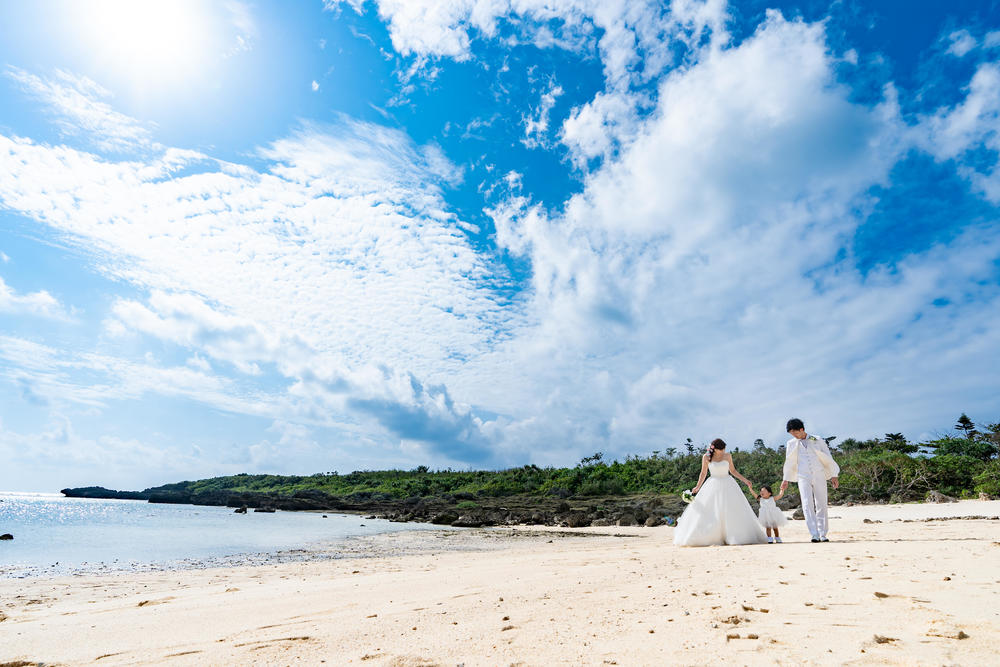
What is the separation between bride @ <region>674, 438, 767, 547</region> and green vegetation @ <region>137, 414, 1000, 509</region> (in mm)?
14844

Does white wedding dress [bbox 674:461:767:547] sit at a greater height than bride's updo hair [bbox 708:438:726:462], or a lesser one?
lesser

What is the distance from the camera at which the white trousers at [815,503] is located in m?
9.65

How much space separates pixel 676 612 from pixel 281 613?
3803mm

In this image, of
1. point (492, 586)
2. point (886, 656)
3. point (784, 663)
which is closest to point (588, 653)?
point (784, 663)

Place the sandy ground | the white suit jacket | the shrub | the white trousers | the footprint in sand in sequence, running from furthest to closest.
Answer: the shrub, the white suit jacket, the white trousers, the footprint in sand, the sandy ground

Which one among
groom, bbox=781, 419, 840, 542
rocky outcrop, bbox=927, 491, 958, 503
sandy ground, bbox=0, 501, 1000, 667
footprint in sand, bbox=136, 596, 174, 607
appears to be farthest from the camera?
rocky outcrop, bbox=927, 491, 958, 503

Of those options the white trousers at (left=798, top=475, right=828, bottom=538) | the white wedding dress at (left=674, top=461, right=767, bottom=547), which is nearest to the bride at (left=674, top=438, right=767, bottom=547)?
the white wedding dress at (left=674, top=461, right=767, bottom=547)

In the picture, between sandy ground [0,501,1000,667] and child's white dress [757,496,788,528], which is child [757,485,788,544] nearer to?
child's white dress [757,496,788,528]

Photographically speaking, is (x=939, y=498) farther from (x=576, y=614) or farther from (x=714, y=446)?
(x=576, y=614)

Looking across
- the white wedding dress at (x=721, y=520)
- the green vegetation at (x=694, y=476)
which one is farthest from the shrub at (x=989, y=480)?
the white wedding dress at (x=721, y=520)

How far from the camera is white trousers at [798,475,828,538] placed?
9.65m

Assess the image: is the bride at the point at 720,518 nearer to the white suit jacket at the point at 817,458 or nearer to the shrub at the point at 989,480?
the white suit jacket at the point at 817,458

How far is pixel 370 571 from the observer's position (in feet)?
30.3

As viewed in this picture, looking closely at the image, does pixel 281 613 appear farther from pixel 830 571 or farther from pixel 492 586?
pixel 830 571
